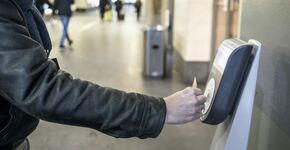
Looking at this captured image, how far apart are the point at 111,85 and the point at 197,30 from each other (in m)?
1.56

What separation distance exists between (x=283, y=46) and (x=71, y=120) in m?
0.91

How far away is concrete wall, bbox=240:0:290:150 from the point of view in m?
1.58

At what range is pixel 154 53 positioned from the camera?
6.93 metres

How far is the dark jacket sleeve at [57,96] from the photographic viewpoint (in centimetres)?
103

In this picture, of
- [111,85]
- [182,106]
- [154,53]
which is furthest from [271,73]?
[154,53]

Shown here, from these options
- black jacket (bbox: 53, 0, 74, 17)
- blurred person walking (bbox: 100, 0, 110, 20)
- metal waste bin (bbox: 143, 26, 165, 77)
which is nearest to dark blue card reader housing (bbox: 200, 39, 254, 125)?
metal waste bin (bbox: 143, 26, 165, 77)

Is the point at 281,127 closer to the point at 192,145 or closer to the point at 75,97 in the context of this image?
the point at 75,97

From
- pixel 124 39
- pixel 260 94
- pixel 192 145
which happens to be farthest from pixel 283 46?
pixel 124 39

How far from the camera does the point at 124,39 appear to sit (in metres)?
12.9

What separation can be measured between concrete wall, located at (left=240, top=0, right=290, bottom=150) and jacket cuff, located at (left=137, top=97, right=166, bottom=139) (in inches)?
25.1

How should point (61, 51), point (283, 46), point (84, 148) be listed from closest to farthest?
point (283, 46)
point (84, 148)
point (61, 51)

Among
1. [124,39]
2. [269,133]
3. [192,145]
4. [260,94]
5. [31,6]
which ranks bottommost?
[124,39]

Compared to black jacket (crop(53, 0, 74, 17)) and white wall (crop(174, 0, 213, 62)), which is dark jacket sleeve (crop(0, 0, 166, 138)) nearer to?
white wall (crop(174, 0, 213, 62))

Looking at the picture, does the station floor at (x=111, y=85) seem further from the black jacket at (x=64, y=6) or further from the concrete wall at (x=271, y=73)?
the concrete wall at (x=271, y=73)
